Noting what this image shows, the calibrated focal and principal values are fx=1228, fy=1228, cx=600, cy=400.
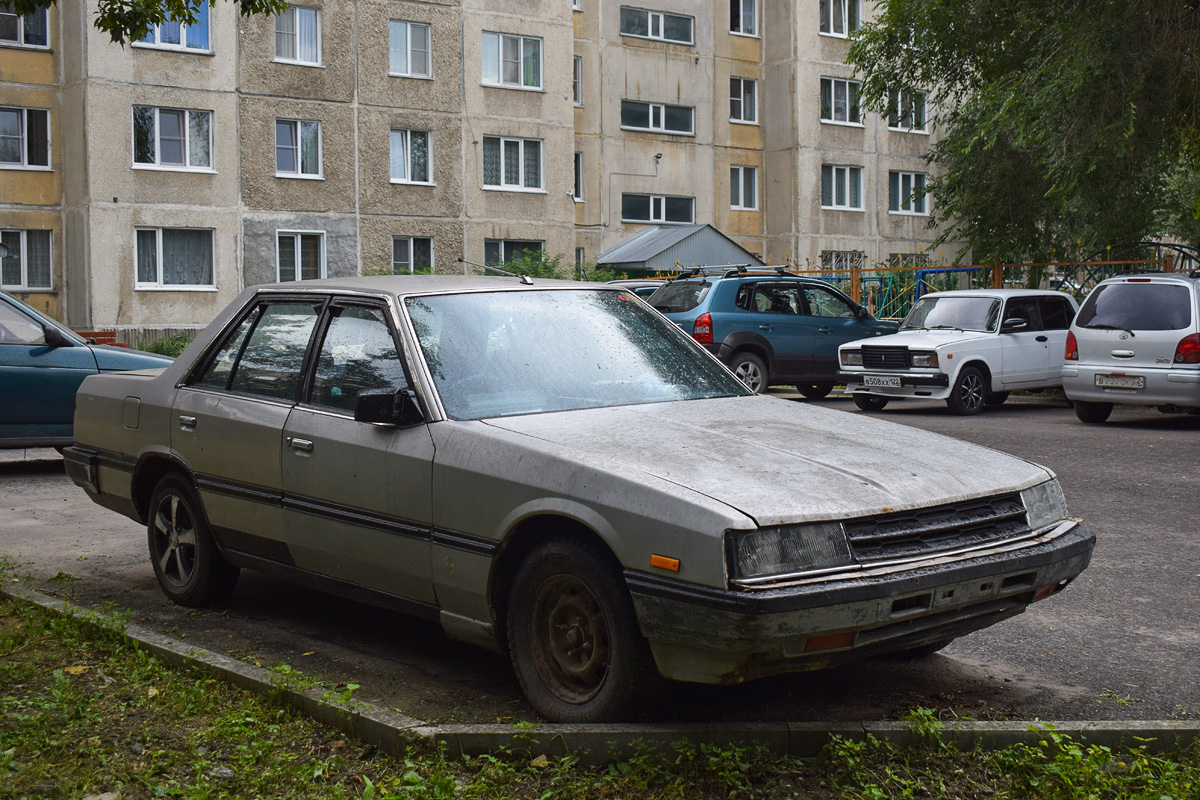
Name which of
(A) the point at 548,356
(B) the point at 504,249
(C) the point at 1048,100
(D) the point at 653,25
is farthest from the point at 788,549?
(D) the point at 653,25

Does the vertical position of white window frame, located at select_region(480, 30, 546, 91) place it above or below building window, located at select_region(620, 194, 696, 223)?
above

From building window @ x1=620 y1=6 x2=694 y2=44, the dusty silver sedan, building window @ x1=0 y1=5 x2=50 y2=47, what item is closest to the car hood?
the dusty silver sedan

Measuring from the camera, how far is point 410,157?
114ft

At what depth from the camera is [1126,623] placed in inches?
227

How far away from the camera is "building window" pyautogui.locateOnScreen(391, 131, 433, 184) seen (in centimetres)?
3447

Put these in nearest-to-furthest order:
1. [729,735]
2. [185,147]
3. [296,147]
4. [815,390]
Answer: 1. [729,735]
2. [815,390]
3. [185,147]
4. [296,147]

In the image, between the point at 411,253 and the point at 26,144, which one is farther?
the point at 411,253

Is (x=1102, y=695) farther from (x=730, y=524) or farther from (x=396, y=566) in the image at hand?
(x=396, y=566)

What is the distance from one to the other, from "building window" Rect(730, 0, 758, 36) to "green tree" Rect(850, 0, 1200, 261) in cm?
1639

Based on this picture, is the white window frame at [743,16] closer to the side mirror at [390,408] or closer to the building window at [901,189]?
the building window at [901,189]

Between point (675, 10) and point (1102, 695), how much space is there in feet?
129

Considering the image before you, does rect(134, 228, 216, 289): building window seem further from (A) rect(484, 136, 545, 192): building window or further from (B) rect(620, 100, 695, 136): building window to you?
(B) rect(620, 100, 695, 136): building window

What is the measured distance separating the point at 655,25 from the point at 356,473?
3865cm

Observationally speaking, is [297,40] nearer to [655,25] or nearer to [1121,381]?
[655,25]
